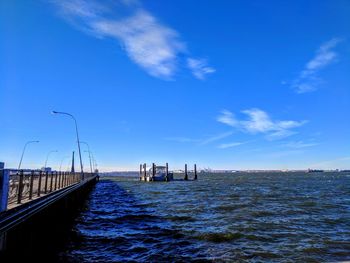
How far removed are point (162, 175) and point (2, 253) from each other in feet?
365

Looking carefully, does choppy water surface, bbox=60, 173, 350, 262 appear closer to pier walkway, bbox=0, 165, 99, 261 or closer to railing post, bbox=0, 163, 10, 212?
pier walkway, bbox=0, 165, 99, 261

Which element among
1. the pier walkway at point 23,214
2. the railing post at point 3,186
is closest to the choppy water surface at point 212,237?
the pier walkway at point 23,214

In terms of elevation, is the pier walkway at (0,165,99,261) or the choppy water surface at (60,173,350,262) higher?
the pier walkway at (0,165,99,261)

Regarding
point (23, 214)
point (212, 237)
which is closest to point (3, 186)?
point (23, 214)

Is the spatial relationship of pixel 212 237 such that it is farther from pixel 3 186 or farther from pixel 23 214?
pixel 3 186

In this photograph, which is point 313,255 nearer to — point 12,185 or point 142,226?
point 142,226

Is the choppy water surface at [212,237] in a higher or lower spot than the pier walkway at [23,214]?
lower

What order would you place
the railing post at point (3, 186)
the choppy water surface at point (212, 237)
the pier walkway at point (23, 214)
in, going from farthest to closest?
the choppy water surface at point (212, 237)
the railing post at point (3, 186)
the pier walkway at point (23, 214)

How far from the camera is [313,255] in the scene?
43.2ft

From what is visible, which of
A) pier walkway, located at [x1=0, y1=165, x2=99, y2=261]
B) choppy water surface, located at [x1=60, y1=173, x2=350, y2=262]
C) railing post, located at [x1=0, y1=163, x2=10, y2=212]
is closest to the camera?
pier walkway, located at [x1=0, y1=165, x2=99, y2=261]

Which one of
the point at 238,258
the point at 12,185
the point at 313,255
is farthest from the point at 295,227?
the point at 12,185

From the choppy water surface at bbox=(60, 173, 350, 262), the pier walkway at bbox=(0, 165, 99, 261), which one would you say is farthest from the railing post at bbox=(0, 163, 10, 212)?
the choppy water surface at bbox=(60, 173, 350, 262)

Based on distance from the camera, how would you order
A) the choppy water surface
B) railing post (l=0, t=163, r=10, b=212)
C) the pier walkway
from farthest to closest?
the choppy water surface < railing post (l=0, t=163, r=10, b=212) < the pier walkway

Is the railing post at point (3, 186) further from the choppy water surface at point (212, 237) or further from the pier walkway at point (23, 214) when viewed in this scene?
the choppy water surface at point (212, 237)
